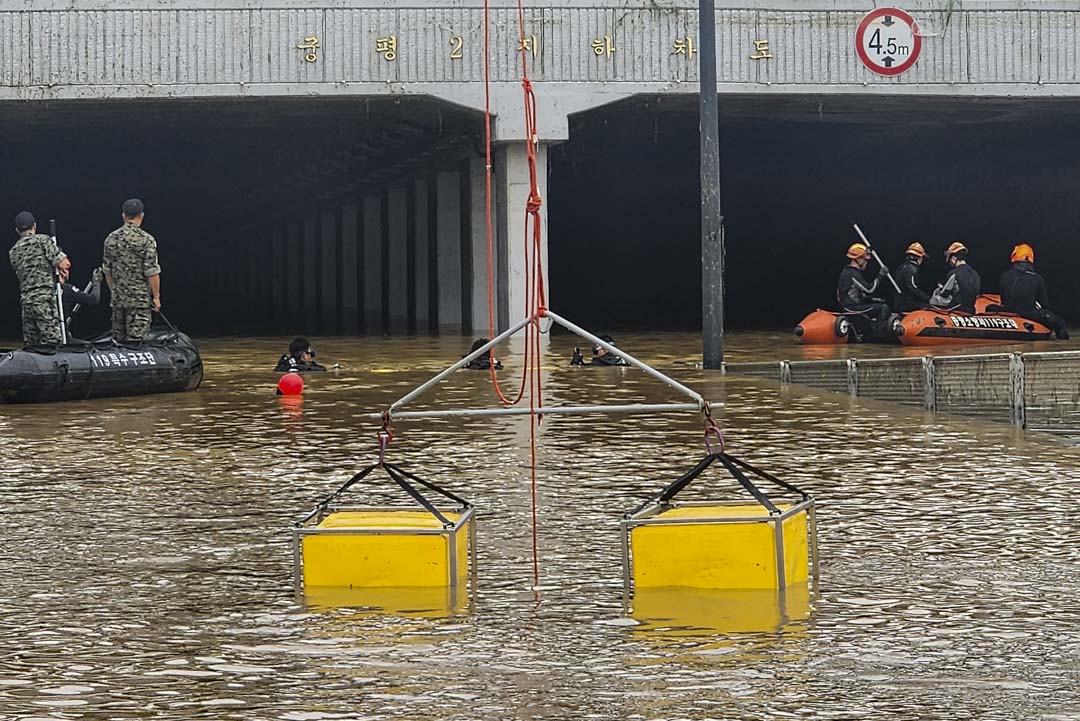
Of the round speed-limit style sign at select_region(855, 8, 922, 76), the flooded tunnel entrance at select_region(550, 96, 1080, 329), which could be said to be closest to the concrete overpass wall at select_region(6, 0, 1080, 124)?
the round speed-limit style sign at select_region(855, 8, 922, 76)

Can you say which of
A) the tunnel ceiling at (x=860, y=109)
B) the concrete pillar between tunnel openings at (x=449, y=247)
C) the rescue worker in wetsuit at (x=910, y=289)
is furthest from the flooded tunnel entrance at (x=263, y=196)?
the rescue worker in wetsuit at (x=910, y=289)

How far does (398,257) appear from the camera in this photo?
45.5m

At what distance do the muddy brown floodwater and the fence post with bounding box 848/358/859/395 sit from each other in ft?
9.03

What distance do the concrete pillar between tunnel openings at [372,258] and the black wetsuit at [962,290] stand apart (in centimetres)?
2019

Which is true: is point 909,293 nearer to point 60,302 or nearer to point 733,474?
point 60,302

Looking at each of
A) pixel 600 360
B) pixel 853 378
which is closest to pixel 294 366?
pixel 600 360

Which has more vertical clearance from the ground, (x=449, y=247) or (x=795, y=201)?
(x=795, y=201)

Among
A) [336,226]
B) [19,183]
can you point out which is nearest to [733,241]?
[336,226]

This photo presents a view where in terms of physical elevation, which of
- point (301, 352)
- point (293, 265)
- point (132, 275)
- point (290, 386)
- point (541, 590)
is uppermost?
point (132, 275)

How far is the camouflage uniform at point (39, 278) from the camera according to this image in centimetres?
2069

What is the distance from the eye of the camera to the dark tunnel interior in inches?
1389

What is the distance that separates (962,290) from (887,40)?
4.79 m

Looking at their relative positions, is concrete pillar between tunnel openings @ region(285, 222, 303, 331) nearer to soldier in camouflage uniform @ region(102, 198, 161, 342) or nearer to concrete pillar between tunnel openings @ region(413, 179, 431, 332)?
concrete pillar between tunnel openings @ region(413, 179, 431, 332)

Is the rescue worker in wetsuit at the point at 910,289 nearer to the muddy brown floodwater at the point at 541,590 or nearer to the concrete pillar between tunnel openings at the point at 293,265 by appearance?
the muddy brown floodwater at the point at 541,590
